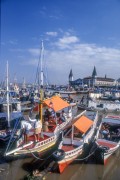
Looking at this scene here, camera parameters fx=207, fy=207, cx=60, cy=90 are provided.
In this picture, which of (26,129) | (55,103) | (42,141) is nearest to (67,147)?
(42,141)

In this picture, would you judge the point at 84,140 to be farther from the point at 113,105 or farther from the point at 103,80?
the point at 103,80

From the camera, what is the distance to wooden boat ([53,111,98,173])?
39.9ft

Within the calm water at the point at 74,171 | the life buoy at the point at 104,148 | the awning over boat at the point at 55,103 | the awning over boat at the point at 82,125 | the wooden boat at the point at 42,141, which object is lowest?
the calm water at the point at 74,171

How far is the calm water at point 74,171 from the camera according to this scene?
39.3ft

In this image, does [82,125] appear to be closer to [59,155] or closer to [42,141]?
[42,141]

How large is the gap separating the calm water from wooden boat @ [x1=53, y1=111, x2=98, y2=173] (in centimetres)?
50

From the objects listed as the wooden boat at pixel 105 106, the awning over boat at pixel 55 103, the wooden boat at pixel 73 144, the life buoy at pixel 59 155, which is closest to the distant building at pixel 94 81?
the wooden boat at pixel 105 106

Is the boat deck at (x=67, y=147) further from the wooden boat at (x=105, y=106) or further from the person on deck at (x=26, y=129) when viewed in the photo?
the wooden boat at (x=105, y=106)

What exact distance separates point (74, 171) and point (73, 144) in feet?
6.24

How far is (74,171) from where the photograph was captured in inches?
498

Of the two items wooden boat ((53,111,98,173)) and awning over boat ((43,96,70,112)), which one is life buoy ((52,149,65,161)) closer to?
wooden boat ((53,111,98,173))

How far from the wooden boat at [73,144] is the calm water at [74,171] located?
1.64 ft

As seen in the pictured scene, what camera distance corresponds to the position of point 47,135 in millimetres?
15227

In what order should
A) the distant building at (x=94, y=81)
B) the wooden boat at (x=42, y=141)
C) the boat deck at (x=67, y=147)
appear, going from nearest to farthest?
the wooden boat at (x=42, y=141) < the boat deck at (x=67, y=147) < the distant building at (x=94, y=81)
